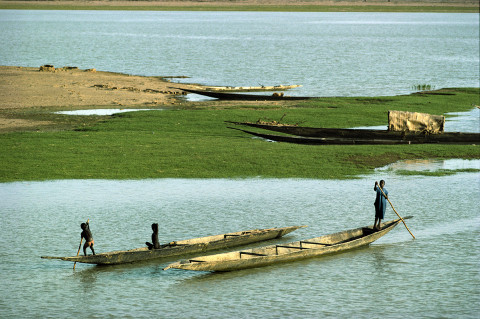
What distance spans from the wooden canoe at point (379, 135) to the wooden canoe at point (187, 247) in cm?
1866

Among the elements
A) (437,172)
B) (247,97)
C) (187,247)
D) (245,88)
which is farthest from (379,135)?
(245,88)

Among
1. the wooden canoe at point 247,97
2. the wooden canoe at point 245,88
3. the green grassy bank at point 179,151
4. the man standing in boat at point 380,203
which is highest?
the wooden canoe at point 245,88

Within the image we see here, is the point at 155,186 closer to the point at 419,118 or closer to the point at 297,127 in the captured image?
the point at 297,127

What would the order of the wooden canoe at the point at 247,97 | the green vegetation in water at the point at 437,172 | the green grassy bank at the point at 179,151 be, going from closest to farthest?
the green grassy bank at the point at 179,151 < the green vegetation in water at the point at 437,172 < the wooden canoe at the point at 247,97

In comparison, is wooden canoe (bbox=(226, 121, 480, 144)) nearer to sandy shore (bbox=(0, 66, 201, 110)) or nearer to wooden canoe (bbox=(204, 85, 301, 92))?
sandy shore (bbox=(0, 66, 201, 110))

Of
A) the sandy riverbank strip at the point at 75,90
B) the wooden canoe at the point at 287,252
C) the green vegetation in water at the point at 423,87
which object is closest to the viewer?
the wooden canoe at the point at 287,252

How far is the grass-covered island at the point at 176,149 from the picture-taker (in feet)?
111

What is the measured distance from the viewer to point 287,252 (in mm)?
22016

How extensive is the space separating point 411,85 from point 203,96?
2654 cm

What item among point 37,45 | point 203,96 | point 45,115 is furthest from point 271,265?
point 37,45

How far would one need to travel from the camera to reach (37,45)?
407 ft

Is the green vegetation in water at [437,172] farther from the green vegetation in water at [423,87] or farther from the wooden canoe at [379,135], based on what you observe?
the green vegetation in water at [423,87]

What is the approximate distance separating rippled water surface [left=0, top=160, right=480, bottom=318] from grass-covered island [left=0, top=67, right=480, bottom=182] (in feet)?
5.64

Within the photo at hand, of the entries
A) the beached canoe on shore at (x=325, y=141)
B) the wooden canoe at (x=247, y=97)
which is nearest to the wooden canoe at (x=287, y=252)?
the beached canoe on shore at (x=325, y=141)
